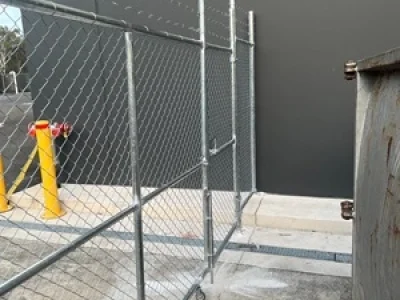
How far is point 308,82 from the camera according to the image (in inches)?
182

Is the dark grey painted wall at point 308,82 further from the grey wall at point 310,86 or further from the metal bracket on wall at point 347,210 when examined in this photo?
the metal bracket on wall at point 347,210

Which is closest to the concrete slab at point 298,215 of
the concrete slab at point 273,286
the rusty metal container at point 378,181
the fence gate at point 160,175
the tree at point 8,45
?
the fence gate at point 160,175

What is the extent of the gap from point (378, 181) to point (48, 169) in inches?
154

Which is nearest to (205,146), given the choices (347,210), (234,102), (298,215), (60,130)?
(234,102)

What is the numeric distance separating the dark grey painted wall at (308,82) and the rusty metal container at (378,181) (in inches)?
108

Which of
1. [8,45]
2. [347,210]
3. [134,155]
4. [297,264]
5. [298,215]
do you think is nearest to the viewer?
[8,45]

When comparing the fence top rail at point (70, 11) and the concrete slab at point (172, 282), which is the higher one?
the fence top rail at point (70, 11)

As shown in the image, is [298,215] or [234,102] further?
[298,215]

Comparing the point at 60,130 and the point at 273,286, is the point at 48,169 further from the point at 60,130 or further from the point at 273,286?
the point at 273,286

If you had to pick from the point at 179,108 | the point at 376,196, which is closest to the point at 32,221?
the point at 179,108

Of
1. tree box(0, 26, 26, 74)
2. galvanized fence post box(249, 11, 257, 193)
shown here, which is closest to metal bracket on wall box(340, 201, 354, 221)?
tree box(0, 26, 26, 74)

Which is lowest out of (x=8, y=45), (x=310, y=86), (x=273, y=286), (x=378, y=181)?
(x=273, y=286)

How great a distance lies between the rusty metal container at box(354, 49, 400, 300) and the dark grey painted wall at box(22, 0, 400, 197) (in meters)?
2.75

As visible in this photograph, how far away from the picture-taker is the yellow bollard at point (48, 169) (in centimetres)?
423
